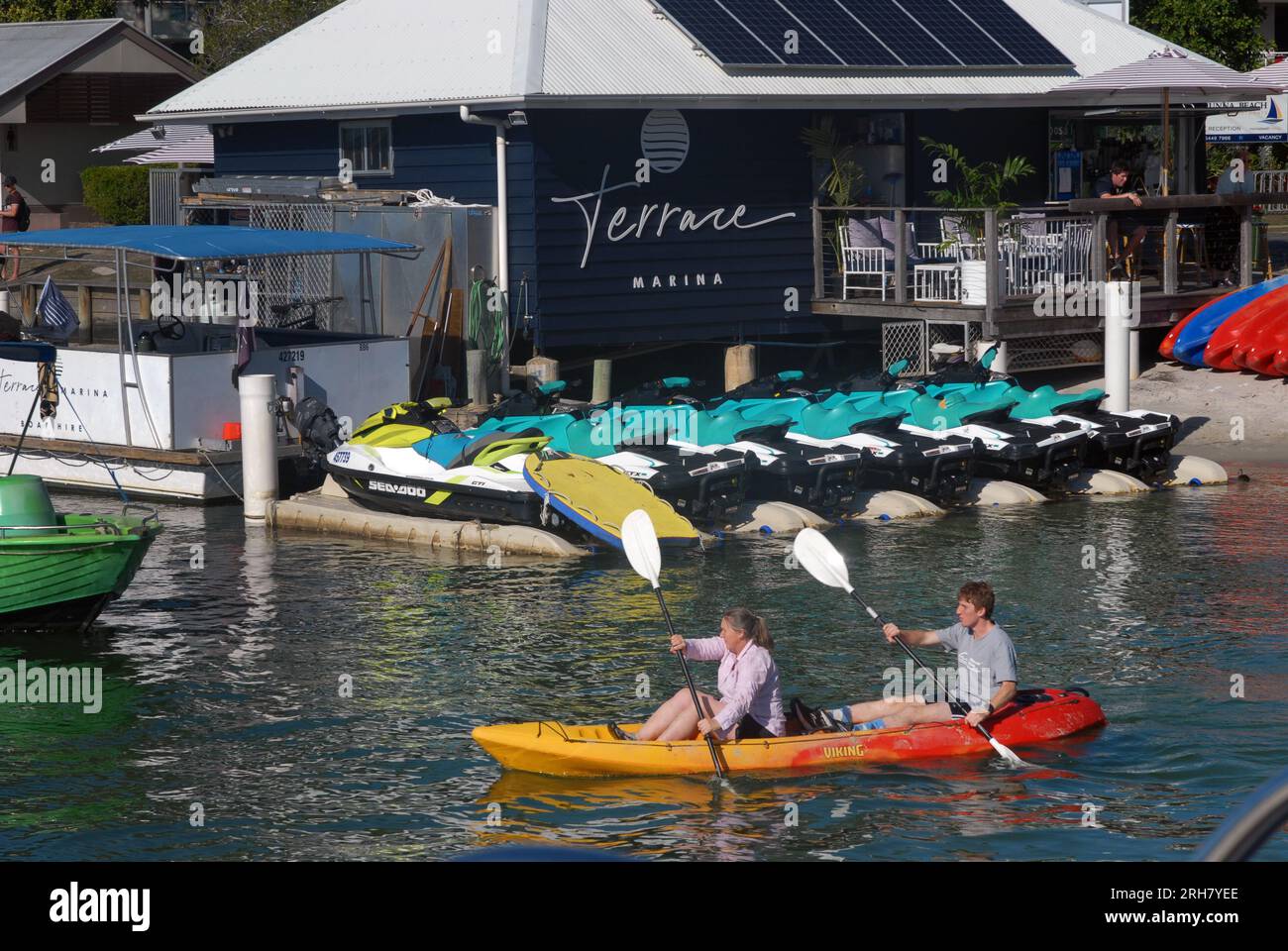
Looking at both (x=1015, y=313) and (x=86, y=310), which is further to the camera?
(x=86, y=310)

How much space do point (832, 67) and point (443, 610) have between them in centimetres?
1328

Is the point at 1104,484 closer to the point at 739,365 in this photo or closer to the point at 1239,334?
the point at 1239,334

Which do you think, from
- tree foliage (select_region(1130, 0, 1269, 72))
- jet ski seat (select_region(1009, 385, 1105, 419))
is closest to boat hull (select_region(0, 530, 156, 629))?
jet ski seat (select_region(1009, 385, 1105, 419))

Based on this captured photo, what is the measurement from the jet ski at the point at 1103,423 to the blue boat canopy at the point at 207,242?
7389 mm

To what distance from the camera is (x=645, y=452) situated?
18.5m

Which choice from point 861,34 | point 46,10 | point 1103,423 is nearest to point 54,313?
Answer: point 861,34

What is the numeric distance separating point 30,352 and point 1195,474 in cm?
1365

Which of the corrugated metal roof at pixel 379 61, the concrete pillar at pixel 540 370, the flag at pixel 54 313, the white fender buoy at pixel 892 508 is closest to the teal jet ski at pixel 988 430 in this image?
the white fender buoy at pixel 892 508

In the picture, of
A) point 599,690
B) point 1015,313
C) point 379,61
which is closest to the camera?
point 599,690

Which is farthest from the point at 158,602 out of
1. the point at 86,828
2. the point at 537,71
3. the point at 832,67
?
the point at 832,67

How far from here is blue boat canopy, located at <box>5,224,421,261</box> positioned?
64.4 ft

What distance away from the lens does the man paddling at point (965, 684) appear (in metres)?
10.9

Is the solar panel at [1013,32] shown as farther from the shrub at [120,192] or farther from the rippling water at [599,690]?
the shrub at [120,192]

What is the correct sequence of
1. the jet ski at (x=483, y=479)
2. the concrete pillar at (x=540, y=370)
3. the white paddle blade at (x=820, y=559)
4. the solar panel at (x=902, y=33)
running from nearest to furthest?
1. the white paddle blade at (x=820, y=559)
2. the jet ski at (x=483, y=479)
3. the concrete pillar at (x=540, y=370)
4. the solar panel at (x=902, y=33)
